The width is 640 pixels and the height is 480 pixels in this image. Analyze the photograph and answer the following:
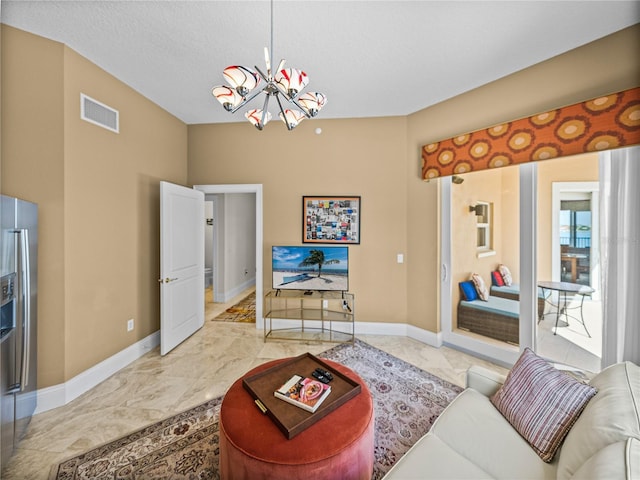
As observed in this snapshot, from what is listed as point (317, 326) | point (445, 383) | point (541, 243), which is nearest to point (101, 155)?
point (317, 326)

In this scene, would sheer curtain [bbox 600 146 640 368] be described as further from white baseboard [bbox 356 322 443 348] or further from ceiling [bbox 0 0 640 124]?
white baseboard [bbox 356 322 443 348]

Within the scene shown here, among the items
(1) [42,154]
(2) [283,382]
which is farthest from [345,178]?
(1) [42,154]

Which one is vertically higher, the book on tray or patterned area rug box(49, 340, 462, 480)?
the book on tray

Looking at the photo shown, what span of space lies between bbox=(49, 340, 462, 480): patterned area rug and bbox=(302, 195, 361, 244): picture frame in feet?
5.88

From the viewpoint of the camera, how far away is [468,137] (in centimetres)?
284

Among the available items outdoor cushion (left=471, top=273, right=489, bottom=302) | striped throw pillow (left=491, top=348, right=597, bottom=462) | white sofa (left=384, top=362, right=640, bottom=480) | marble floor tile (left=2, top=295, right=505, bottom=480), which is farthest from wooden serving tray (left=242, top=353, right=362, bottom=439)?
outdoor cushion (left=471, top=273, right=489, bottom=302)

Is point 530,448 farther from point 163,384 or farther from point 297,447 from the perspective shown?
point 163,384

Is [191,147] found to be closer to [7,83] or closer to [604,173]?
[7,83]

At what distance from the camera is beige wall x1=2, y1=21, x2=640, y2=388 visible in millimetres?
2113

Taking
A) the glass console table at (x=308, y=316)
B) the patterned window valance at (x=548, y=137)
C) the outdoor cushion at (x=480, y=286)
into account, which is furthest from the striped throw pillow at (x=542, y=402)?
the glass console table at (x=308, y=316)

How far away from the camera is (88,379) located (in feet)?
7.91

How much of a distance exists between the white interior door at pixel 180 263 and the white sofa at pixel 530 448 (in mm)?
2858

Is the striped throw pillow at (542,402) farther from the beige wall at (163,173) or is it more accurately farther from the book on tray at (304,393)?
the beige wall at (163,173)

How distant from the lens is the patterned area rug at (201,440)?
1606 mm
